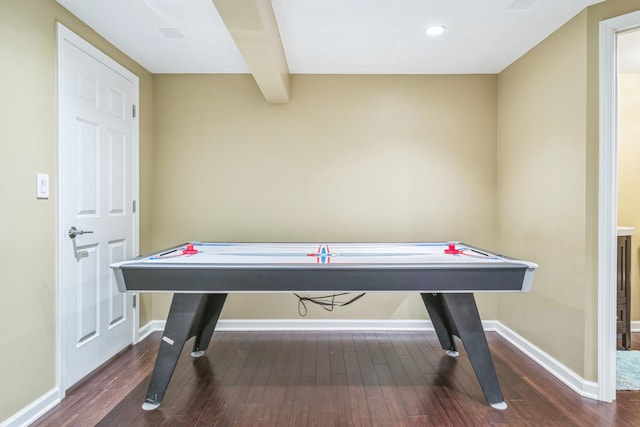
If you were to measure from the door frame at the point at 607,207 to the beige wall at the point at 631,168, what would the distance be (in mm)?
1522

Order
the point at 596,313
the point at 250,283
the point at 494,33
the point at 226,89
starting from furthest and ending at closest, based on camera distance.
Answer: the point at 226,89 → the point at 494,33 → the point at 596,313 → the point at 250,283

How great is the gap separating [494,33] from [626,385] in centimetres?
251

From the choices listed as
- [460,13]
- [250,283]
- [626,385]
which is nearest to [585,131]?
[460,13]

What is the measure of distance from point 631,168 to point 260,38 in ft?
11.4

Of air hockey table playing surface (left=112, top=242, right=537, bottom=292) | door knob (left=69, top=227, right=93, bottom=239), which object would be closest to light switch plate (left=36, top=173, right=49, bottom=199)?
door knob (left=69, top=227, right=93, bottom=239)

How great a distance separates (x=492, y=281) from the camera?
1.74 m

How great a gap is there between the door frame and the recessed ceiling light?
2.95ft

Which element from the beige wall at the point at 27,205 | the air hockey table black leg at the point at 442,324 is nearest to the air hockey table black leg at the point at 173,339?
the beige wall at the point at 27,205

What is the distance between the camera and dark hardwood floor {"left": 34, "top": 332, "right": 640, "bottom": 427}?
181cm

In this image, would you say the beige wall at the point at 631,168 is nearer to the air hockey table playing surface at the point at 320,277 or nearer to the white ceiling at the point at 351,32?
the white ceiling at the point at 351,32

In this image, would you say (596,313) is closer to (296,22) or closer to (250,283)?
(250,283)

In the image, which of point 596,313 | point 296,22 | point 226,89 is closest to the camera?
point 596,313

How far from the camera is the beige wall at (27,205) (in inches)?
66.1

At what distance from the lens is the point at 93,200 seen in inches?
92.5
